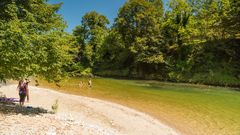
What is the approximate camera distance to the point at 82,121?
18.9m

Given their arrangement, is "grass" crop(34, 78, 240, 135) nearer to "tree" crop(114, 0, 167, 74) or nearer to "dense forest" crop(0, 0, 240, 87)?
"dense forest" crop(0, 0, 240, 87)

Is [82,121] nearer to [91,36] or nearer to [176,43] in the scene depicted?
[176,43]

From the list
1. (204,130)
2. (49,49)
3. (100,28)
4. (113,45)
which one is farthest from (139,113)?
(100,28)

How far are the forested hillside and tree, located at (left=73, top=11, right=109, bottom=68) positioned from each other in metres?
1.67

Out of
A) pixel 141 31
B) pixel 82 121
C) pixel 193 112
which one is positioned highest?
pixel 141 31

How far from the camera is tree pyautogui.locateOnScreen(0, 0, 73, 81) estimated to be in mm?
16641

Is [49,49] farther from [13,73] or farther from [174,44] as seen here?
[174,44]

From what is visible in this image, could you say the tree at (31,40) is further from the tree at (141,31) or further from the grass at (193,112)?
the tree at (141,31)

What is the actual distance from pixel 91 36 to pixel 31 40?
7342 centimetres

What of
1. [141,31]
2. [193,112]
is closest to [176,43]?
[141,31]

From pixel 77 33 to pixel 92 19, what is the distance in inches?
212

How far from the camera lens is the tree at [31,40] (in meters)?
16.6

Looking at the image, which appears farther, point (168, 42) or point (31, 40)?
point (168, 42)

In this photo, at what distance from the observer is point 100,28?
8988 cm
